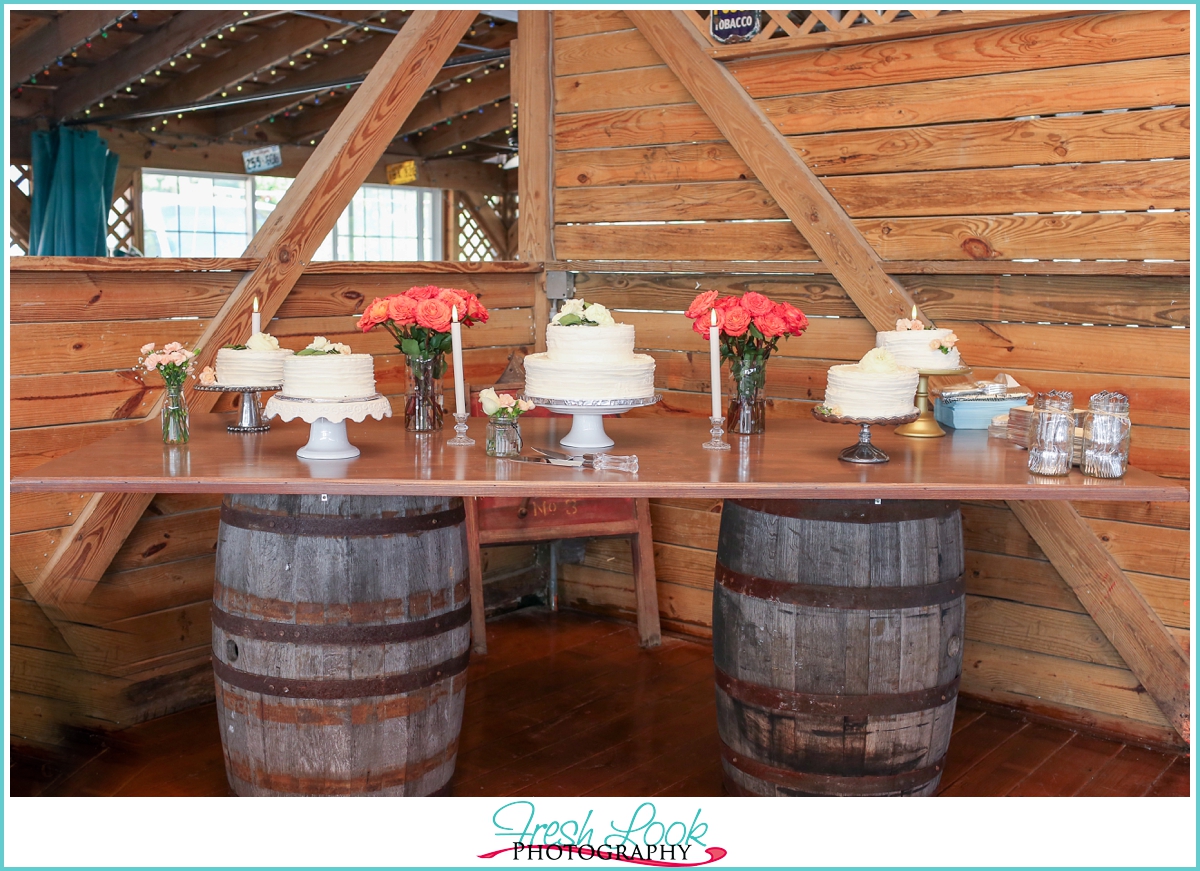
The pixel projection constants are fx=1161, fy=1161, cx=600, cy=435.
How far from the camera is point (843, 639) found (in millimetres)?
2520

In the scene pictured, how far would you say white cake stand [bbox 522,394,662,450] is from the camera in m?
2.59

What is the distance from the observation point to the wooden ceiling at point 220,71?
6.78 m

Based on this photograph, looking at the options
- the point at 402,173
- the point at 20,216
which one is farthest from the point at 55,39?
the point at 402,173

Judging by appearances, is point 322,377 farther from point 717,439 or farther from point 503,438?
point 717,439

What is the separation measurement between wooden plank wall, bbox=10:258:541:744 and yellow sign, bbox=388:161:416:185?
6.40 metres

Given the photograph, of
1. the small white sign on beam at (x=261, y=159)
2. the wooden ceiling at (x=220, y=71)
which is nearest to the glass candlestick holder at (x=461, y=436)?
the wooden ceiling at (x=220, y=71)

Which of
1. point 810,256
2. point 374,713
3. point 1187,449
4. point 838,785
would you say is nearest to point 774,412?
point 810,256

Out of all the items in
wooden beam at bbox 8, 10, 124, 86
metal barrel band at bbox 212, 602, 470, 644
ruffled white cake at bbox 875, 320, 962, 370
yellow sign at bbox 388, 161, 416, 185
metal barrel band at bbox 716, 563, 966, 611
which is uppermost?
wooden beam at bbox 8, 10, 124, 86

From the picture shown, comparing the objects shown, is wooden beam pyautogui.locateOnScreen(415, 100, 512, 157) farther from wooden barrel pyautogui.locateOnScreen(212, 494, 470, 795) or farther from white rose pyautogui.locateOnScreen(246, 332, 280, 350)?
wooden barrel pyautogui.locateOnScreen(212, 494, 470, 795)

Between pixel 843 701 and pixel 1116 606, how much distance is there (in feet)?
3.83

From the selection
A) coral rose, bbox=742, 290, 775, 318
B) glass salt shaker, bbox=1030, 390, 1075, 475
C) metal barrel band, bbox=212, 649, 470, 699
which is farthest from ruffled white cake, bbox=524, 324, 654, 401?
glass salt shaker, bbox=1030, 390, 1075, 475

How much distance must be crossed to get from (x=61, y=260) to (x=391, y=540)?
122 centimetres

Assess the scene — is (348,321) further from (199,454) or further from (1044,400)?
(1044,400)

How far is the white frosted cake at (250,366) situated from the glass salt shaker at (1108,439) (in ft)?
6.06
